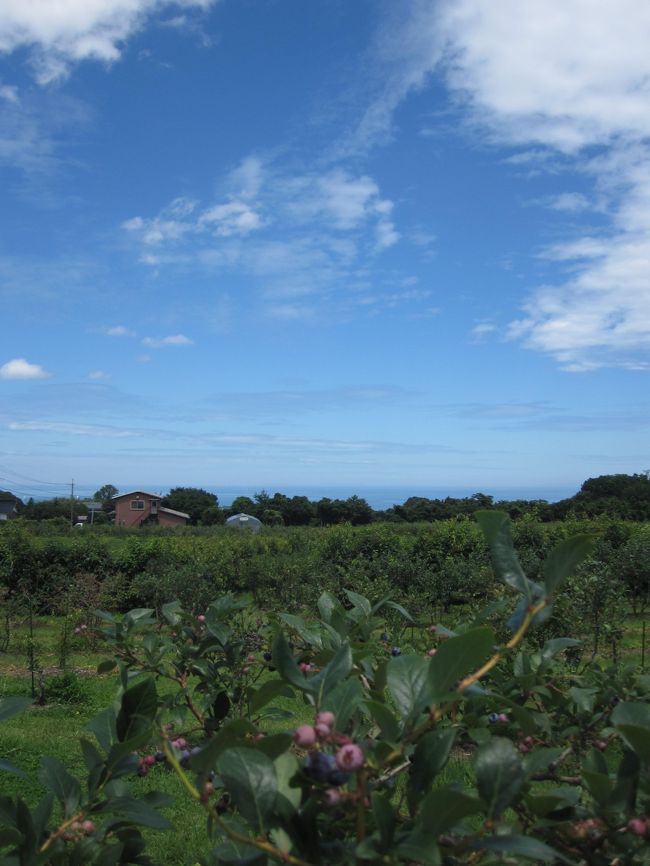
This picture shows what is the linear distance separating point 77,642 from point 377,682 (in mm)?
10591

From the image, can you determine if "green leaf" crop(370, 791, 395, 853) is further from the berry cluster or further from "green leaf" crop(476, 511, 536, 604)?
"green leaf" crop(476, 511, 536, 604)

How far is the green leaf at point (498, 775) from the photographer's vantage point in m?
0.76

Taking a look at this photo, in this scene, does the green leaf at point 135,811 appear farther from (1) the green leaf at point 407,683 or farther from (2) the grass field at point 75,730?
(2) the grass field at point 75,730

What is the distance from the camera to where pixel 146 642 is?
5.79 ft

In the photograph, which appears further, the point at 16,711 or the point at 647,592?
the point at 647,592

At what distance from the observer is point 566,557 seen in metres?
0.88

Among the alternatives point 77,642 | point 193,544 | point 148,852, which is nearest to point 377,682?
point 148,852

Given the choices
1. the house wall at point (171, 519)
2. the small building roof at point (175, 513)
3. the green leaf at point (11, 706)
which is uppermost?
the green leaf at point (11, 706)

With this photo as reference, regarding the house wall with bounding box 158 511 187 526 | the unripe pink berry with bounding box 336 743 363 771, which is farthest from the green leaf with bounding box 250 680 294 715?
the house wall with bounding box 158 511 187 526

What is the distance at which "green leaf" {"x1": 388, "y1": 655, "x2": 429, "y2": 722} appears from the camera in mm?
868

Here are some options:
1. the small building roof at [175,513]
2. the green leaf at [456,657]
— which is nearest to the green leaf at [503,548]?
the green leaf at [456,657]

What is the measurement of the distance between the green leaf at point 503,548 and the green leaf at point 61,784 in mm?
697

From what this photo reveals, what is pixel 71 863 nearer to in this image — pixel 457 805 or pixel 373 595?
pixel 457 805

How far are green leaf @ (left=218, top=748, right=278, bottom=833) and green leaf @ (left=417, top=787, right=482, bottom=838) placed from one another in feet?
0.51
